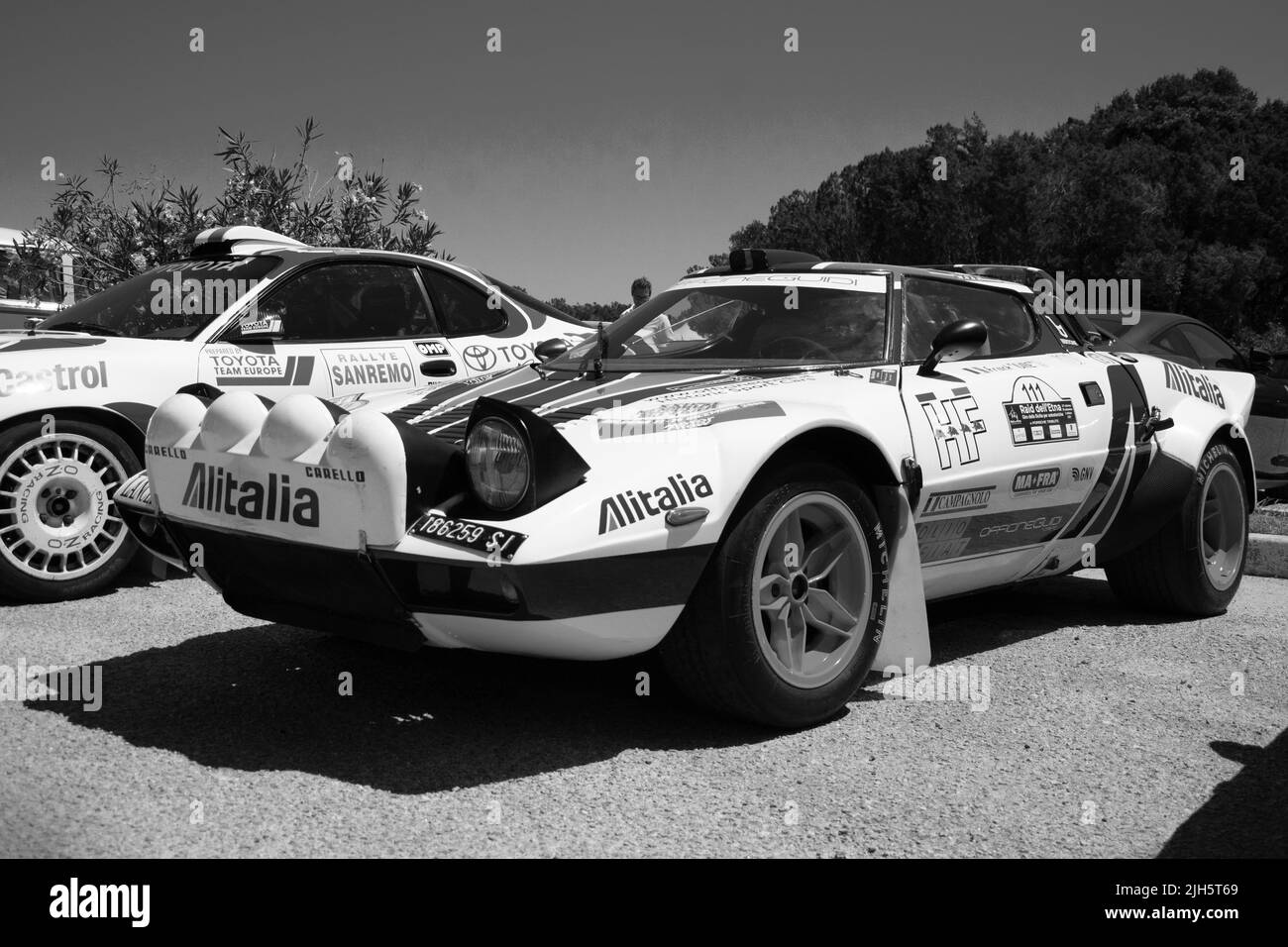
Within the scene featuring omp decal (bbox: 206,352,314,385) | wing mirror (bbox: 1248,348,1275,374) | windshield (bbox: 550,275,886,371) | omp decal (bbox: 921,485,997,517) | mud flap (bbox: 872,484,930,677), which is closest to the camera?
mud flap (bbox: 872,484,930,677)

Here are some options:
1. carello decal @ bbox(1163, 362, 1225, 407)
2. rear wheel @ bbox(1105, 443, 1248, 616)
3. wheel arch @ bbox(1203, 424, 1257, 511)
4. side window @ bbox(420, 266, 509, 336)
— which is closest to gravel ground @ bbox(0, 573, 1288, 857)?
rear wheel @ bbox(1105, 443, 1248, 616)

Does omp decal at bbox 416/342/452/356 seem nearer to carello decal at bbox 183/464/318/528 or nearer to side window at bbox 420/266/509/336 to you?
side window at bbox 420/266/509/336

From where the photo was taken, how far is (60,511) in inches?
208

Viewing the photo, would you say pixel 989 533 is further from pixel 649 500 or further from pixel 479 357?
pixel 479 357

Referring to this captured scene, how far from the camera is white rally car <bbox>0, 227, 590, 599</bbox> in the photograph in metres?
5.19

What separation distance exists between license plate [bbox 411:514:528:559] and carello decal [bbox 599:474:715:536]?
244 mm

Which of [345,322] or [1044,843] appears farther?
[345,322]

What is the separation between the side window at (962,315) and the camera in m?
4.30

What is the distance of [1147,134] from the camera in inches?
1608

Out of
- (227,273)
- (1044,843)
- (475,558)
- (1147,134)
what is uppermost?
(1147,134)

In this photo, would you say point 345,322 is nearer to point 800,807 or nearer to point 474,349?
point 474,349

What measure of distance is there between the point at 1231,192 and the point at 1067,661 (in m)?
33.8

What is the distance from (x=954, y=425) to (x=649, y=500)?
1.40m
